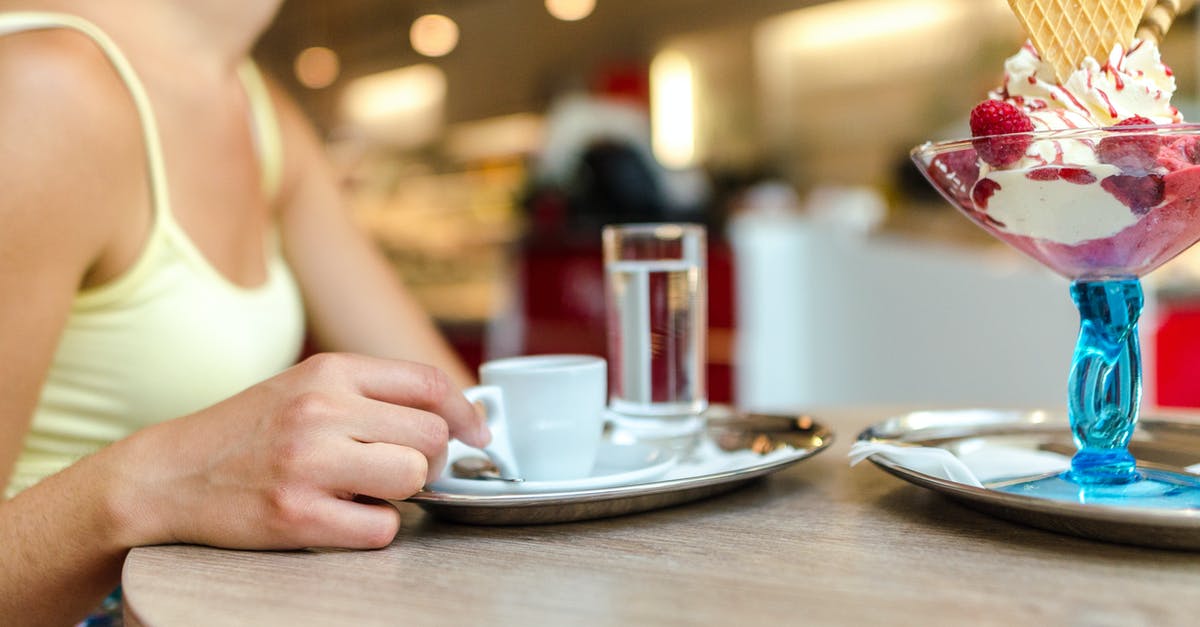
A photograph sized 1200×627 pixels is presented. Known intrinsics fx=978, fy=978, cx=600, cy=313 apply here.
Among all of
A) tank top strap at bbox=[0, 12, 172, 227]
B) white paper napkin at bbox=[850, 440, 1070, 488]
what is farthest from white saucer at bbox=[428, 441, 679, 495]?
tank top strap at bbox=[0, 12, 172, 227]

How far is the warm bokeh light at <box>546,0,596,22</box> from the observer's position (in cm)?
575

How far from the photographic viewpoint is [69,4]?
80cm

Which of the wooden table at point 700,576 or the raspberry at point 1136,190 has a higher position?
the raspberry at point 1136,190

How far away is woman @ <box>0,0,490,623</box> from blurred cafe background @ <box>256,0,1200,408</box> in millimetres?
736

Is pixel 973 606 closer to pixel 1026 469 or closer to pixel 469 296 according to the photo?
pixel 1026 469

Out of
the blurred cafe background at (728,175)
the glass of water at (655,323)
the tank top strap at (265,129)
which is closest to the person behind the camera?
A: the glass of water at (655,323)

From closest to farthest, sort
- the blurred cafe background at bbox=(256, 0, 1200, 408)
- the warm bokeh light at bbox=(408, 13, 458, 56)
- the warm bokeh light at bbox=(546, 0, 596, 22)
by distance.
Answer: the blurred cafe background at bbox=(256, 0, 1200, 408)
the warm bokeh light at bbox=(546, 0, 596, 22)
the warm bokeh light at bbox=(408, 13, 458, 56)

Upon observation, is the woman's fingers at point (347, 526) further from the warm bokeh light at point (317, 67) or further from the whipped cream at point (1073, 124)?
the warm bokeh light at point (317, 67)

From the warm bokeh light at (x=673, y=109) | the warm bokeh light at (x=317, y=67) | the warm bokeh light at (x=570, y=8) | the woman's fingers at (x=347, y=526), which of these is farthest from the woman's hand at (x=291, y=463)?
the warm bokeh light at (x=317, y=67)

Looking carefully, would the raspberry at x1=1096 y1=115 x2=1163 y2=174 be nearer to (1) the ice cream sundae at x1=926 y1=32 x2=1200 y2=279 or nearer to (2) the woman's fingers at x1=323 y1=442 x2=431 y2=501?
(1) the ice cream sundae at x1=926 y1=32 x2=1200 y2=279

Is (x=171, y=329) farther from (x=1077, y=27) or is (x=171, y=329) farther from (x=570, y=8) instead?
(x=570, y=8)

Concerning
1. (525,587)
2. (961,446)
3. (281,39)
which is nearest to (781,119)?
(281,39)

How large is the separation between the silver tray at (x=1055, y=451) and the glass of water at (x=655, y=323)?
0.48 feet

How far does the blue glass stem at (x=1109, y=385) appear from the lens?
58 cm
